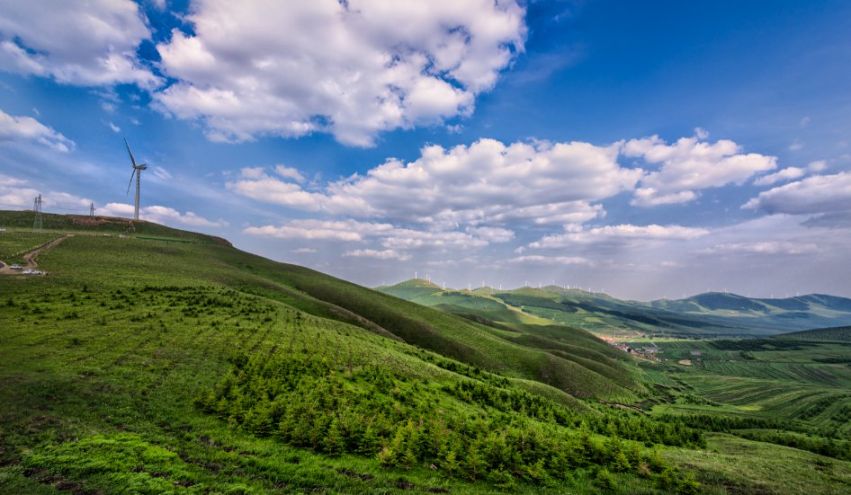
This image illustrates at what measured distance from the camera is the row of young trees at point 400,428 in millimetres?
21719

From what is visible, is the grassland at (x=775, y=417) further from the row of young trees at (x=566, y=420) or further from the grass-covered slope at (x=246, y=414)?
the grass-covered slope at (x=246, y=414)

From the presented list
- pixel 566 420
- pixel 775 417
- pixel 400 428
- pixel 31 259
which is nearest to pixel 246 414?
pixel 400 428

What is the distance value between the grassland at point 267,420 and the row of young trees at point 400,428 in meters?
0.14

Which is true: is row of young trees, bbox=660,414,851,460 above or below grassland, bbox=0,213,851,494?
below

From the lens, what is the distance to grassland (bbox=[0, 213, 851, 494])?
18266 millimetres

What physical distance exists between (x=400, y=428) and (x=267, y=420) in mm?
9740

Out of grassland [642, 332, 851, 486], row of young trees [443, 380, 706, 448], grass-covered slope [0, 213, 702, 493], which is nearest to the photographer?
grass-covered slope [0, 213, 702, 493]

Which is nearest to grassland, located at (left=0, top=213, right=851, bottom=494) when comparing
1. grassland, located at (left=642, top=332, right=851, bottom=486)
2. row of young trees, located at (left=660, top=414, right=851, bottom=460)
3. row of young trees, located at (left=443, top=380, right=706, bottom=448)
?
row of young trees, located at (left=443, top=380, right=706, bottom=448)

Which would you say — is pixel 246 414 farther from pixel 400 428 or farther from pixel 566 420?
pixel 566 420

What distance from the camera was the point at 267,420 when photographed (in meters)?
24.7

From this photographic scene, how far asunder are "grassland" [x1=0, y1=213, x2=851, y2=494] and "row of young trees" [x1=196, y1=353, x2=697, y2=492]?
142mm

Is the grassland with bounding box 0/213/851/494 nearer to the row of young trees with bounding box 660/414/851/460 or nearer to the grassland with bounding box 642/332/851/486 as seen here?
the grassland with bounding box 642/332/851/486

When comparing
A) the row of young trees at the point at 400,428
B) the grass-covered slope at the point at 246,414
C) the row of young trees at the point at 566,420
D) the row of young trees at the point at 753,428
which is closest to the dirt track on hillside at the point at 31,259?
the grass-covered slope at the point at 246,414

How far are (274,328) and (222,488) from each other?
39019mm
